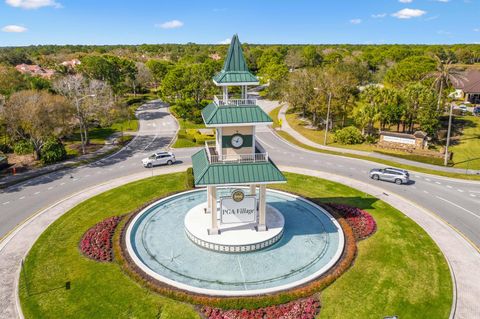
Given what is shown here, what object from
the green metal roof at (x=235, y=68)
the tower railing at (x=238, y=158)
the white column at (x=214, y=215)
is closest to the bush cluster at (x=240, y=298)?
the white column at (x=214, y=215)

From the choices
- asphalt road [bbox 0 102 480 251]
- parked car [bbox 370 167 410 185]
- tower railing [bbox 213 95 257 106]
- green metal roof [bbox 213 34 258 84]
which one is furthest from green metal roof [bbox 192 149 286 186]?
parked car [bbox 370 167 410 185]

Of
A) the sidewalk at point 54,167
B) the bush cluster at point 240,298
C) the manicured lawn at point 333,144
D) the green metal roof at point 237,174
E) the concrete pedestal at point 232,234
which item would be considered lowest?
the bush cluster at point 240,298

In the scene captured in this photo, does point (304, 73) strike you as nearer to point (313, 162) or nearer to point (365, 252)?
point (313, 162)

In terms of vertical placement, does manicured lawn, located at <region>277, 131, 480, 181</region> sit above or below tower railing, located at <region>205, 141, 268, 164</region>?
below

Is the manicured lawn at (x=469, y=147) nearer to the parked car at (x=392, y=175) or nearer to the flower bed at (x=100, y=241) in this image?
the parked car at (x=392, y=175)

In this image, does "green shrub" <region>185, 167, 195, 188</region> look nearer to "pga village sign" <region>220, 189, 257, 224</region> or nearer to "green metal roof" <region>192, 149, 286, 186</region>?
"pga village sign" <region>220, 189, 257, 224</region>

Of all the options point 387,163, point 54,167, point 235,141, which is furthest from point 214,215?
point 387,163
